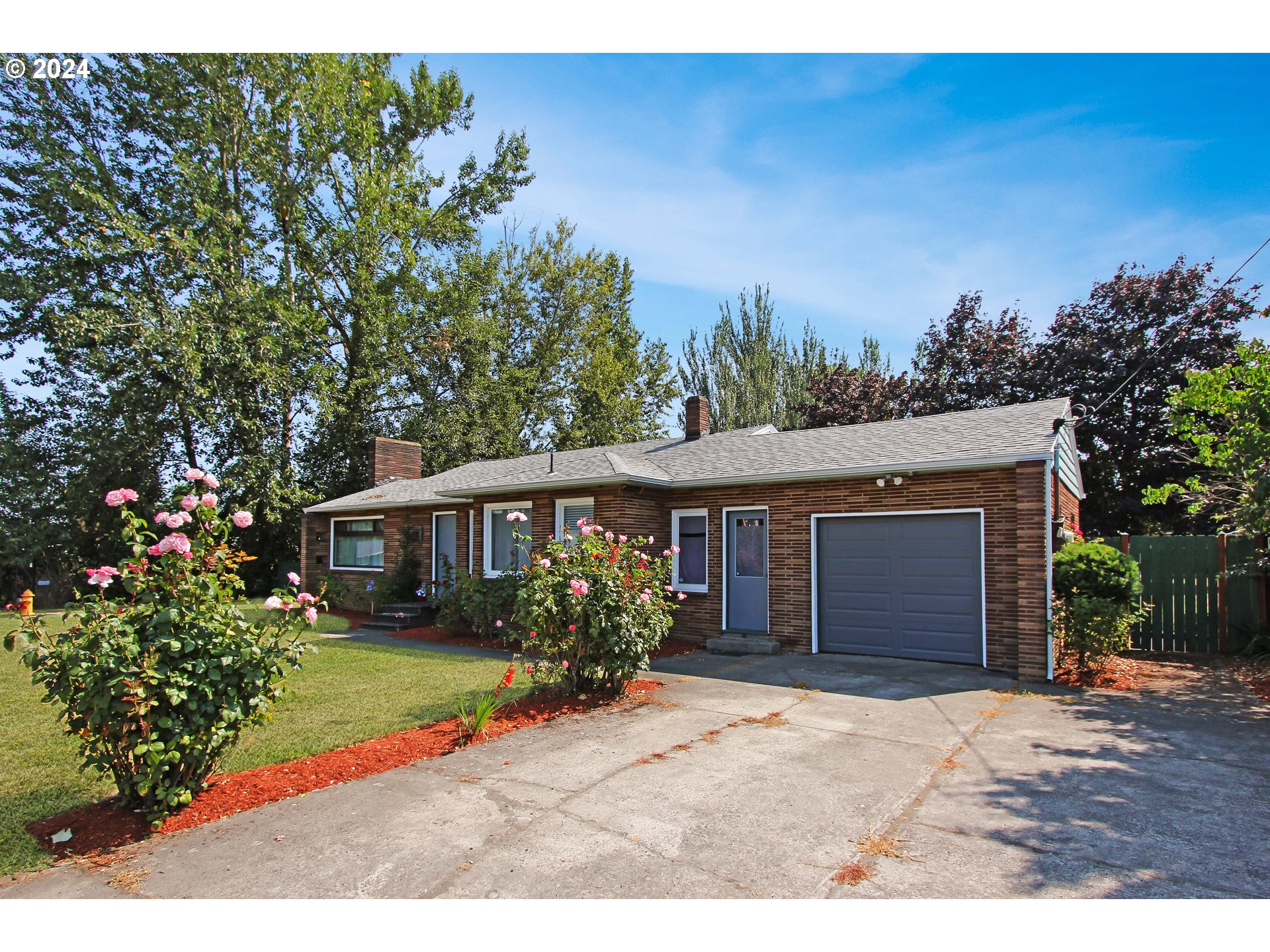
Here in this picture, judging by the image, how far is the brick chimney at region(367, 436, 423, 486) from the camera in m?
21.4

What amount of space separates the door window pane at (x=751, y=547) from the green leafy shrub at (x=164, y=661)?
8.54 m

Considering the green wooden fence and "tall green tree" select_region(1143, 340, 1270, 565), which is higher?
"tall green tree" select_region(1143, 340, 1270, 565)

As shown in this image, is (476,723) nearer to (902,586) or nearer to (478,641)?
(902,586)

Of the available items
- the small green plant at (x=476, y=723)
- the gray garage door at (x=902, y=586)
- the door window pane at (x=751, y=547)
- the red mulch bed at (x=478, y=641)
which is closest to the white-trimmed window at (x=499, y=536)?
the red mulch bed at (x=478, y=641)

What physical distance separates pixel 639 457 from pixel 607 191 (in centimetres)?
643

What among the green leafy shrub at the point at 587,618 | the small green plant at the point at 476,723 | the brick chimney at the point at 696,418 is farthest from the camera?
the brick chimney at the point at 696,418

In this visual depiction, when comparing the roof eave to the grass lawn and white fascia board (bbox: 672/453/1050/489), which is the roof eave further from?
the grass lawn

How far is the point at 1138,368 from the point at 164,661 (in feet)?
75.8

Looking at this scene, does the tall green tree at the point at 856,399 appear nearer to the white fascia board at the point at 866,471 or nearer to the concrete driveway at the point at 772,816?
the white fascia board at the point at 866,471

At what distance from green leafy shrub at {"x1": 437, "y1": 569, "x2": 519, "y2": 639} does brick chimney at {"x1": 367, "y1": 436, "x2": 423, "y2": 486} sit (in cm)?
805

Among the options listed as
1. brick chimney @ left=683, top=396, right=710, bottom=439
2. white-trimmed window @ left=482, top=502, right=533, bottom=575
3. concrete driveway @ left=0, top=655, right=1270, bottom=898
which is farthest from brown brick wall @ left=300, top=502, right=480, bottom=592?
concrete driveway @ left=0, top=655, right=1270, bottom=898

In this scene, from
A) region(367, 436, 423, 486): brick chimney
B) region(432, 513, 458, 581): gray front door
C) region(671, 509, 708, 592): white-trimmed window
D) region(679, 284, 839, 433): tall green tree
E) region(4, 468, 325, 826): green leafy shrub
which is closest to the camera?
region(4, 468, 325, 826): green leafy shrub

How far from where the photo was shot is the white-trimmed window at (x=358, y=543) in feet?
62.0

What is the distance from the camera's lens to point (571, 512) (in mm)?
13719
